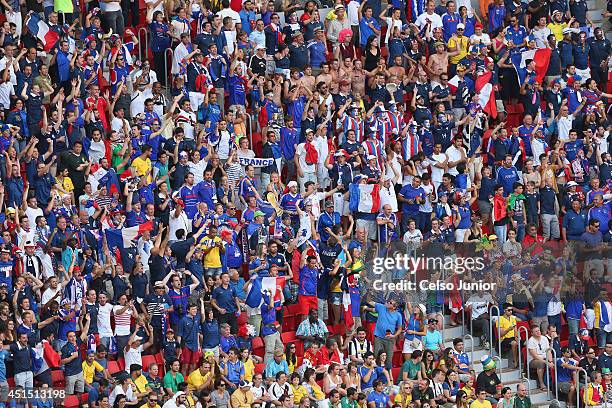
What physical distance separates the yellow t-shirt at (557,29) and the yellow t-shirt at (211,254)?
9572 mm

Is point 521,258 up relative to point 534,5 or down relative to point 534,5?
down

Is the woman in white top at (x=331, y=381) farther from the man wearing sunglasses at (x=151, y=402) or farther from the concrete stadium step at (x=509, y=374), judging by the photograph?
the concrete stadium step at (x=509, y=374)

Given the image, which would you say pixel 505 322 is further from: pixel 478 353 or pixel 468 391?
pixel 468 391

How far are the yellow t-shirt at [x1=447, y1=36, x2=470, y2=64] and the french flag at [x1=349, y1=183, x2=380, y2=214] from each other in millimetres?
4472

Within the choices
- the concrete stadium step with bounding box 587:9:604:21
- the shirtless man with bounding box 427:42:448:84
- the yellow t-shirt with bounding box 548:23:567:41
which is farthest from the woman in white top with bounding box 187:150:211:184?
the concrete stadium step with bounding box 587:9:604:21

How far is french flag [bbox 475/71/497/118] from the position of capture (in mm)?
35031

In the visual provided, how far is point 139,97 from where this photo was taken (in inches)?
1257

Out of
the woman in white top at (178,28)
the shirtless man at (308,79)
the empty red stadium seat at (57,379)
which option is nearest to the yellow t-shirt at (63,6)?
the woman in white top at (178,28)

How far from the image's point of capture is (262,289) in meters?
30.2

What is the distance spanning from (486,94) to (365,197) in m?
4.25

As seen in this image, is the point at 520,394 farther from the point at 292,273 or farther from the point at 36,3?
the point at 36,3

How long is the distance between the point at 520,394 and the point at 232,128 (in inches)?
258

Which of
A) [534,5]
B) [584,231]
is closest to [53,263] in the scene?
[584,231]

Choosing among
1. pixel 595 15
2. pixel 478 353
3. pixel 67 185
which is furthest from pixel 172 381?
pixel 595 15
